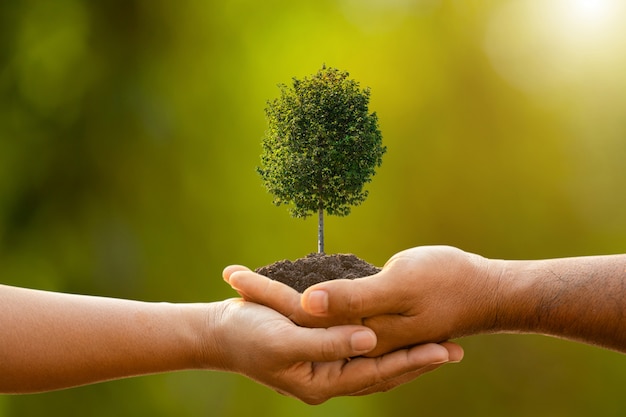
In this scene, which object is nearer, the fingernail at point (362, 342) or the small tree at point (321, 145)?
the fingernail at point (362, 342)

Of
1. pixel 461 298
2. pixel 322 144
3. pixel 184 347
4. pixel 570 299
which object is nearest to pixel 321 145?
pixel 322 144

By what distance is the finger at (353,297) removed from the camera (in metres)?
2.22

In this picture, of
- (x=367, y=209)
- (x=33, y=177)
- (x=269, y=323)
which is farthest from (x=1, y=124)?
(x=269, y=323)

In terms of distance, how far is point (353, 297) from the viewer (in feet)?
7.38

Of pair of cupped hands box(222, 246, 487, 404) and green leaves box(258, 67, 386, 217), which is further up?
green leaves box(258, 67, 386, 217)

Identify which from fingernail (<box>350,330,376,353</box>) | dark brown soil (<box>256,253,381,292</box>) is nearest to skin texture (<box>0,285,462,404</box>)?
fingernail (<box>350,330,376,353</box>)

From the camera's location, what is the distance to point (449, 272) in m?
2.40

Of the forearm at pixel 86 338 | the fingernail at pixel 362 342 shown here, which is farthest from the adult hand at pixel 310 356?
the forearm at pixel 86 338

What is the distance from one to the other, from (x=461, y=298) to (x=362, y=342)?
0.41 metres

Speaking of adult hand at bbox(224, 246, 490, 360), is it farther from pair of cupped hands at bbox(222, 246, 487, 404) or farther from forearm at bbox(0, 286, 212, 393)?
forearm at bbox(0, 286, 212, 393)

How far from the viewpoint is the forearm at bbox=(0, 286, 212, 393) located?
235 cm

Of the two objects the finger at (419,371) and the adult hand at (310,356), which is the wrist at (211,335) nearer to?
the adult hand at (310,356)

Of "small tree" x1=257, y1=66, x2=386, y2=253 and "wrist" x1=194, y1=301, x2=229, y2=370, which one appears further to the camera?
"small tree" x1=257, y1=66, x2=386, y2=253

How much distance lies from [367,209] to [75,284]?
1.80 m
